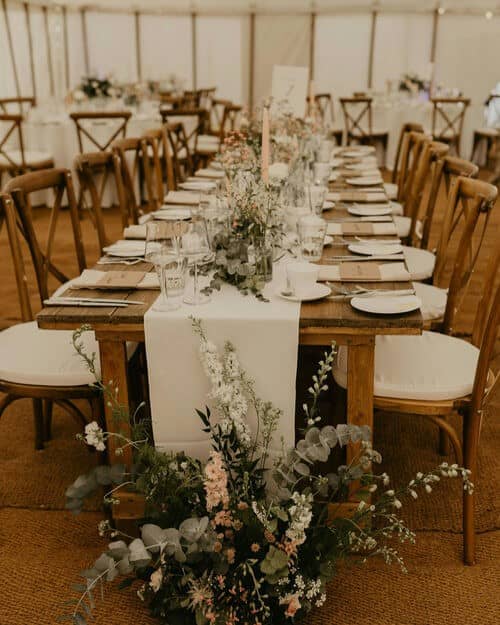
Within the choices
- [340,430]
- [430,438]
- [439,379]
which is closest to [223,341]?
[340,430]

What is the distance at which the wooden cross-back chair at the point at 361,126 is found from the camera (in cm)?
856

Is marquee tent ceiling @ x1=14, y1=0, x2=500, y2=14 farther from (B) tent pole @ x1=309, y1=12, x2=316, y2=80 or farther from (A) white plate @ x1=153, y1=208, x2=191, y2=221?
(A) white plate @ x1=153, y1=208, x2=191, y2=221

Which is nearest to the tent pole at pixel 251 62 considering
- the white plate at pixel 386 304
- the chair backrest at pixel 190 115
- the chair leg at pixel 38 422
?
the chair backrest at pixel 190 115

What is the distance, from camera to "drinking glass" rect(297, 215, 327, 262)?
7.66ft

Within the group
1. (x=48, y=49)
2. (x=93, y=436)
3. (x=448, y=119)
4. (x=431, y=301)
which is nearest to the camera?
(x=93, y=436)

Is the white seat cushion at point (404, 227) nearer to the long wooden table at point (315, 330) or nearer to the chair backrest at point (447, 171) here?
the chair backrest at point (447, 171)

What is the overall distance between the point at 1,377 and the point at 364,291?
1101 millimetres

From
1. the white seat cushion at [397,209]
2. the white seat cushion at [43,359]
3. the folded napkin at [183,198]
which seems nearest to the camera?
the white seat cushion at [43,359]

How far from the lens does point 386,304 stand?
1910mm

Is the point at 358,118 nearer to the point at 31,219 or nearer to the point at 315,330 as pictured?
the point at 31,219

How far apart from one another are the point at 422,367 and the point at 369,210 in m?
1.19

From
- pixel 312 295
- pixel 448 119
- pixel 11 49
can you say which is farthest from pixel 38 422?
pixel 11 49

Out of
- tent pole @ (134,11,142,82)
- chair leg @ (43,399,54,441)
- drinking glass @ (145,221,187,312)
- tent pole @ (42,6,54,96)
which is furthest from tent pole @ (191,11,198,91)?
drinking glass @ (145,221,187,312)

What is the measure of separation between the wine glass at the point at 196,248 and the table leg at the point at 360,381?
1.36 ft
